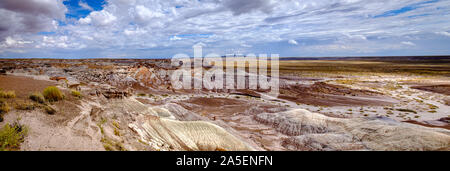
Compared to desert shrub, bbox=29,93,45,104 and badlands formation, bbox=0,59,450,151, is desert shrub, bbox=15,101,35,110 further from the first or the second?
desert shrub, bbox=29,93,45,104

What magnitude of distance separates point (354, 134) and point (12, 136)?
17.1 metres

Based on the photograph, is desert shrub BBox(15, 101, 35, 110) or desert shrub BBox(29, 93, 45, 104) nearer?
desert shrub BBox(15, 101, 35, 110)

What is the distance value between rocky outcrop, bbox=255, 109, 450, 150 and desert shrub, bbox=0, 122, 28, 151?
13066mm

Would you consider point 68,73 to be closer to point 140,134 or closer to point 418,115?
point 140,134

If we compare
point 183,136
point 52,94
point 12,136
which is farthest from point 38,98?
point 183,136

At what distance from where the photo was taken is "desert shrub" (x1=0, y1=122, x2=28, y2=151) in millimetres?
5490

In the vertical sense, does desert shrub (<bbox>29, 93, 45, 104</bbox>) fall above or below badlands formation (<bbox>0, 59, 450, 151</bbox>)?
above

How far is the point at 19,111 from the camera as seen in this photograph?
7.36 metres

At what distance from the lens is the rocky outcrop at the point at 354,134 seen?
1095 cm

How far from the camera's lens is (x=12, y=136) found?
19.0 feet

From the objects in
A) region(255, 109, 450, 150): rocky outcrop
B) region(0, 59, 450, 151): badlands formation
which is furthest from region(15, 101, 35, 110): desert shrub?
region(255, 109, 450, 150): rocky outcrop

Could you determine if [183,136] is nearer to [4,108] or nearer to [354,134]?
[4,108]

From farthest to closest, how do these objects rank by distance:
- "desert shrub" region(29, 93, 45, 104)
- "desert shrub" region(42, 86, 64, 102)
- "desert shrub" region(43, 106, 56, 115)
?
"desert shrub" region(42, 86, 64, 102), "desert shrub" region(29, 93, 45, 104), "desert shrub" region(43, 106, 56, 115)
